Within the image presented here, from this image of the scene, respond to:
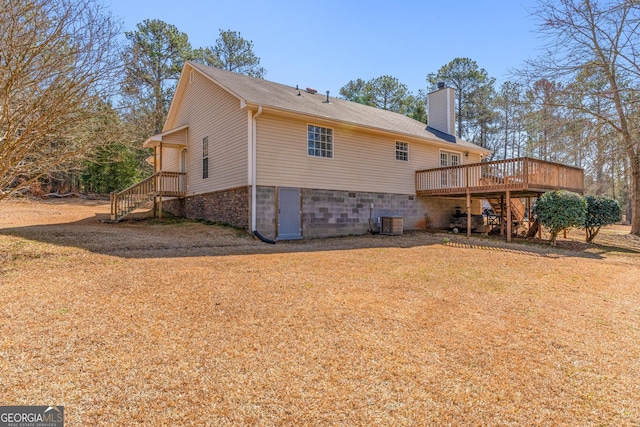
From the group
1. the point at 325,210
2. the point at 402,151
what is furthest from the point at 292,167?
the point at 402,151

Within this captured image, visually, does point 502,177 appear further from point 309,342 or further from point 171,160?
point 171,160

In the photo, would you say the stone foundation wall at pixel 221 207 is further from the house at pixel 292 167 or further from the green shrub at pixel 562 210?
the green shrub at pixel 562 210

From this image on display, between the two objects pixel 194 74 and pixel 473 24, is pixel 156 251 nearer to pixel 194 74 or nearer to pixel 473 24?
pixel 194 74

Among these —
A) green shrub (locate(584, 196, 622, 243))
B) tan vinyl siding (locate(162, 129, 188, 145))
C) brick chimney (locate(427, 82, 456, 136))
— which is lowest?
green shrub (locate(584, 196, 622, 243))

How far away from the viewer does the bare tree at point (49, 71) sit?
5535mm

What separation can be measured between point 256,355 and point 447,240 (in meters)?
9.61

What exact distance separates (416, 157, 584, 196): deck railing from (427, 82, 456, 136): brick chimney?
12.7 ft

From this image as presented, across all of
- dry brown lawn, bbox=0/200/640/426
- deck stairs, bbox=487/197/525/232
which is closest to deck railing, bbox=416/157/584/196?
deck stairs, bbox=487/197/525/232

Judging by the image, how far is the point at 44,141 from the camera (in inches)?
281

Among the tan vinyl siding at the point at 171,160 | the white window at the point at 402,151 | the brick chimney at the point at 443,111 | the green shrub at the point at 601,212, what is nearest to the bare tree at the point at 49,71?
the tan vinyl siding at the point at 171,160

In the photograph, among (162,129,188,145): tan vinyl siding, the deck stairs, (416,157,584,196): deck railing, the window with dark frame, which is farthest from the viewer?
the deck stairs

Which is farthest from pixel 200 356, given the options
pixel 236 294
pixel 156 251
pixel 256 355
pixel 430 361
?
pixel 156 251

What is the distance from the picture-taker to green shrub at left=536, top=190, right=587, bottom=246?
421 inches

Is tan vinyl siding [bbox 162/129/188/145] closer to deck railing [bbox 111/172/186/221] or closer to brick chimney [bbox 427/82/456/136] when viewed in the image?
deck railing [bbox 111/172/186/221]
